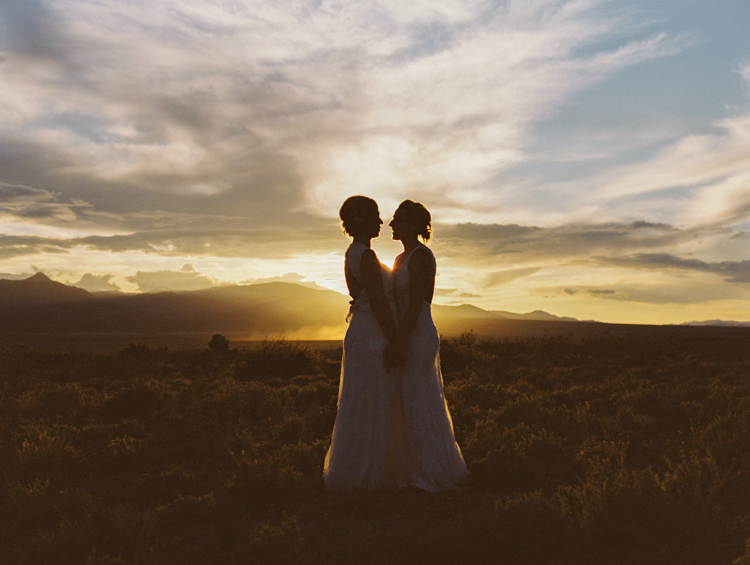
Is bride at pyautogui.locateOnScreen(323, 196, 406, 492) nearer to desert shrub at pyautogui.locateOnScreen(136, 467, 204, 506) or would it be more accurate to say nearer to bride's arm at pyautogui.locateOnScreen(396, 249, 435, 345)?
bride's arm at pyautogui.locateOnScreen(396, 249, 435, 345)

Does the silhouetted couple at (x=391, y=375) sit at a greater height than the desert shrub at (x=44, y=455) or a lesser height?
greater

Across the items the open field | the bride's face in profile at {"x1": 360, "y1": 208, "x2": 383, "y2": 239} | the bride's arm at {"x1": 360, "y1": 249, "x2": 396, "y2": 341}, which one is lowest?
the open field

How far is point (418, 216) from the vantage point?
504 cm

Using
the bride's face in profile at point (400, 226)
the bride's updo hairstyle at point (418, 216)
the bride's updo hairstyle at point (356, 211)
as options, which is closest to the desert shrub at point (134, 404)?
the bride's updo hairstyle at point (356, 211)

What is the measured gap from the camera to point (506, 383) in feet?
45.1

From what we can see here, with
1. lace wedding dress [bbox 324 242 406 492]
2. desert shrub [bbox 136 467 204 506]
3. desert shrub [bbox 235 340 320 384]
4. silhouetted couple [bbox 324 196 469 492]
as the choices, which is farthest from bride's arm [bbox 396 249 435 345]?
desert shrub [bbox 235 340 320 384]

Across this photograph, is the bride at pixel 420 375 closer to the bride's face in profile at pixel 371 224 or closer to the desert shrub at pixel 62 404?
the bride's face in profile at pixel 371 224

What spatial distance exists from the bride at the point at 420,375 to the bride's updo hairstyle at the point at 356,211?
1.09ft

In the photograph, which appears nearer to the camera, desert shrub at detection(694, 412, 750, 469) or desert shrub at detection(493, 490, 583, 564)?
desert shrub at detection(493, 490, 583, 564)

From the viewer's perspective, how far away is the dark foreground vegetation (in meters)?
3.88

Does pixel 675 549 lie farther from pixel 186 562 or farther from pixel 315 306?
pixel 315 306

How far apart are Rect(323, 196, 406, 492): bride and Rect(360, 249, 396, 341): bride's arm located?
11 millimetres

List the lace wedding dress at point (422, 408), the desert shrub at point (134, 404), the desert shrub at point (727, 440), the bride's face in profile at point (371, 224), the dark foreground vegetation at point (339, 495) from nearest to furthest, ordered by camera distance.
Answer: the dark foreground vegetation at point (339, 495)
the bride's face in profile at point (371, 224)
the lace wedding dress at point (422, 408)
the desert shrub at point (727, 440)
the desert shrub at point (134, 404)

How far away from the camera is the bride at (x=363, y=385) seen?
4.90m
